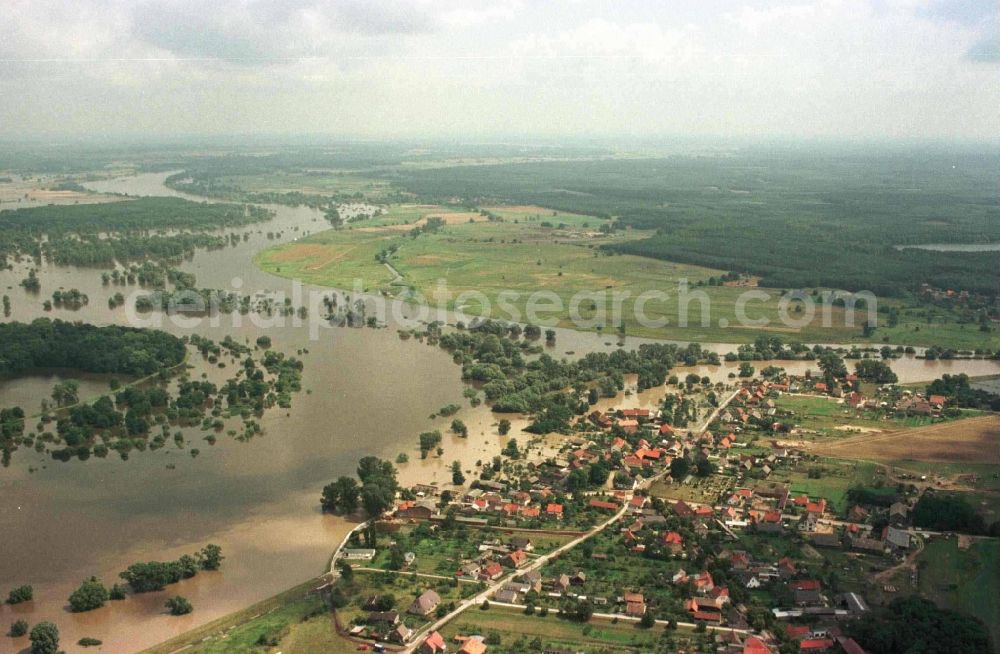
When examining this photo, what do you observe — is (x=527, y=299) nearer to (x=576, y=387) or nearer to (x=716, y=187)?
(x=576, y=387)

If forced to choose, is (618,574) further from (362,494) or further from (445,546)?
(362,494)

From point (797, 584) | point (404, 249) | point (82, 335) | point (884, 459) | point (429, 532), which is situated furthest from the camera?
point (404, 249)

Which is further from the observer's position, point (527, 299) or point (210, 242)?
point (210, 242)

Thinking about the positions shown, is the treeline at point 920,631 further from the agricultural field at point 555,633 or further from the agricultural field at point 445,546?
the agricultural field at point 445,546

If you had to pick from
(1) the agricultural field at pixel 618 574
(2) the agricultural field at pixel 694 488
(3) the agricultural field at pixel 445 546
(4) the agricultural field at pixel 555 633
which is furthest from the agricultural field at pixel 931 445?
(4) the agricultural field at pixel 555 633

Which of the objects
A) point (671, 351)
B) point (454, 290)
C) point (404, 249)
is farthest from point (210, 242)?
point (671, 351)

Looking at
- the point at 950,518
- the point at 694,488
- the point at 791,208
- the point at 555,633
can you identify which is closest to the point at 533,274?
the point at 694,488
